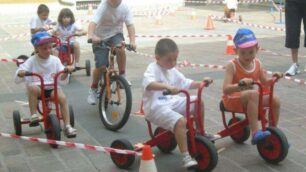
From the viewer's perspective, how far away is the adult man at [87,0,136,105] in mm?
6031

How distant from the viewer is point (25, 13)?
21.2m

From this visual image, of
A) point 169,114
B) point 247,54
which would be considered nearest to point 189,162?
point 169,114

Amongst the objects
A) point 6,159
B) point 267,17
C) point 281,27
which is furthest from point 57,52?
point 267,17

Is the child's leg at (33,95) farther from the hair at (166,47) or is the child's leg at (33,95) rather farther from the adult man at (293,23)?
the adult man at (293,23)

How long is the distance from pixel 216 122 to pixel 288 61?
14.2 feet

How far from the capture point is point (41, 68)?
17.3 feet

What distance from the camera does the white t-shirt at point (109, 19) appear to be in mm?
6094

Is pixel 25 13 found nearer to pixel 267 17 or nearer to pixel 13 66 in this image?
pixel 267 17

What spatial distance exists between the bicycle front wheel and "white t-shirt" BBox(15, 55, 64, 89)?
69 cm

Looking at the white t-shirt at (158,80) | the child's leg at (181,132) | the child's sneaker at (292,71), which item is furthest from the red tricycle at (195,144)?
the child's sneaker at (292,71)

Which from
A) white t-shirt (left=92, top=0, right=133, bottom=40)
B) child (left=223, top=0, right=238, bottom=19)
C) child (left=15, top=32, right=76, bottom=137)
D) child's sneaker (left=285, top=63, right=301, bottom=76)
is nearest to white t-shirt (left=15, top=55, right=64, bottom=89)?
child (left=15, top=32, right=76, bottom=137)

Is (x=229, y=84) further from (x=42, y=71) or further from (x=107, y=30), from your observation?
(x=107, y=30)

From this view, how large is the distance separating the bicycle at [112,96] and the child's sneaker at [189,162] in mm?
1526

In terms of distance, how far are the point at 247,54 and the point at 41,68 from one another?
2.20m
